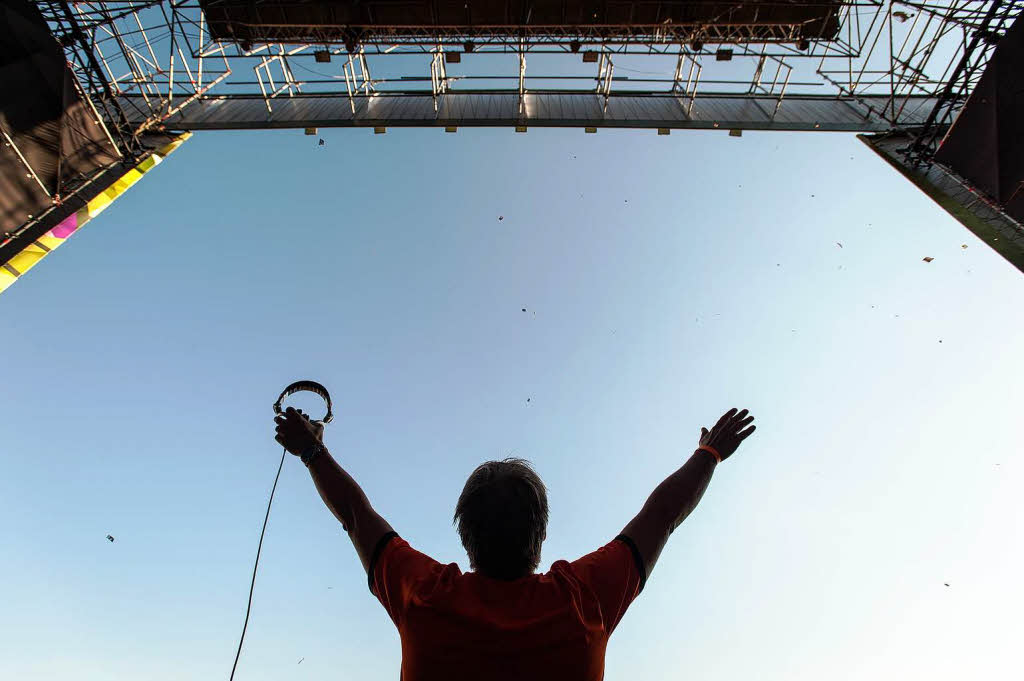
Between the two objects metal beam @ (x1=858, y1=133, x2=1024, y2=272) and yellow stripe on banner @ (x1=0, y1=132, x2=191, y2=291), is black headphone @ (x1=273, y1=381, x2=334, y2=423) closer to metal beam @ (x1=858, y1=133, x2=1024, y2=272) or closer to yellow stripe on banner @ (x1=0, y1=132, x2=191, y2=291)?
yellow stripe on banner @ (x1=0, y1=132, x2=191, y2=291)

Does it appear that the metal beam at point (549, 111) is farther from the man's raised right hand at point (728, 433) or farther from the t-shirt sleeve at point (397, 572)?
the t-shirt sleeve at point (397, 572)

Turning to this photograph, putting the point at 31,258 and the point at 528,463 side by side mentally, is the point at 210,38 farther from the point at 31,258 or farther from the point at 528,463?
the point at 528,463

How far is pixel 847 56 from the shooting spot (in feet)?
41.7

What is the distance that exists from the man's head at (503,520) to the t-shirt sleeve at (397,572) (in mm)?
194

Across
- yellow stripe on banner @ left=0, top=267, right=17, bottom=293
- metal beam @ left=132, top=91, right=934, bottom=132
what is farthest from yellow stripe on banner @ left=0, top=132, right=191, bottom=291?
metal beam @ left=132, top=91, right=934, bottom=132

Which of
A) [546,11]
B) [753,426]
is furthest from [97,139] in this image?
[753,426]

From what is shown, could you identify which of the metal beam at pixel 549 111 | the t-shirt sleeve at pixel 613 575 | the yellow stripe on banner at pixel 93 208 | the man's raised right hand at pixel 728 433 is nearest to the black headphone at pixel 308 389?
the t-shirt sleeve at pixel 613 575

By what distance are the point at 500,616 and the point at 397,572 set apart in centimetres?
46

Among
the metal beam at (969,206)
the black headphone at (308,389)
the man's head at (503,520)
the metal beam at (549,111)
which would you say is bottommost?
the man's head at (503,520)

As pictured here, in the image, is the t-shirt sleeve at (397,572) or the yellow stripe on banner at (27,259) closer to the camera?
the t-shirt sleeve at (397,572)

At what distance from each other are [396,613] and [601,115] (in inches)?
533

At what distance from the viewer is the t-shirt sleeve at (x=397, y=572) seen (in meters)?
1.75

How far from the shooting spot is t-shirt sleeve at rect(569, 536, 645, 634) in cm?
183

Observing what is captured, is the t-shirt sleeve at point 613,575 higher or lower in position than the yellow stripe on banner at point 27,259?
lower
